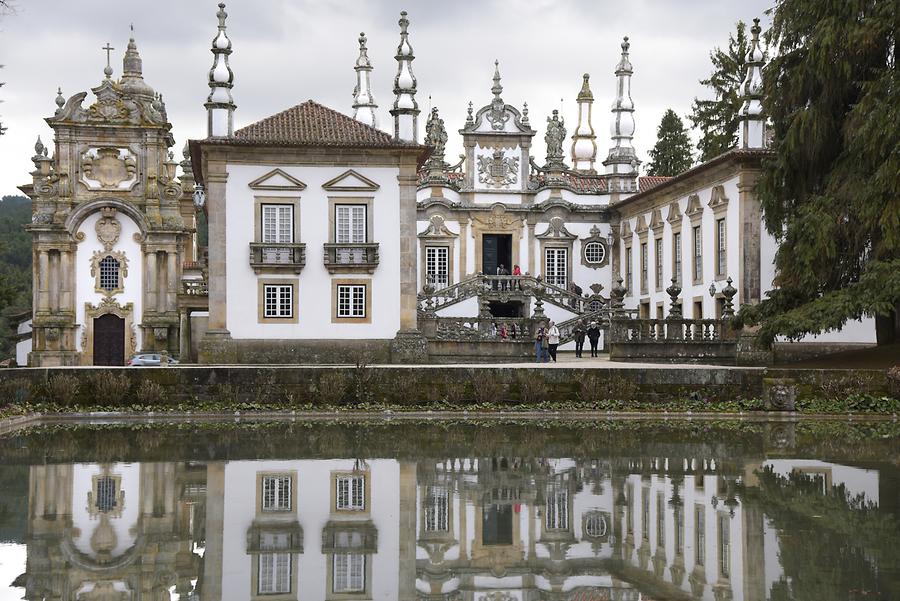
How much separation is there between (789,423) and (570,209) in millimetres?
23671

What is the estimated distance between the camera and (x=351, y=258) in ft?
97.1

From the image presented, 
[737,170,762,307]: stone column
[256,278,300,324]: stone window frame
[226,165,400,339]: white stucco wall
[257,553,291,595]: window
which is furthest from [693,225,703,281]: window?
[257,553,291,595]: window

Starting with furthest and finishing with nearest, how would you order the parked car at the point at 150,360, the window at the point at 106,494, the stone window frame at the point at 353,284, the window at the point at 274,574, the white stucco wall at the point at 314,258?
the parked car at the point at 150,360 → the stone window frame at the point at 353,284 → the white stucco wall at the point at 314,258 → the window at the point at 106,494 → the window at the point at 274,574

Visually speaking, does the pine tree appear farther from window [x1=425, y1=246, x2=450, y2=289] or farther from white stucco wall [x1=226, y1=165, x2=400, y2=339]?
white stucco wall [x1=226, y1=165, x2=400, y2=339]

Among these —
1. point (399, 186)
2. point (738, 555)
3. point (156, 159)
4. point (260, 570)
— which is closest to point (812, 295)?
point (399, 186)

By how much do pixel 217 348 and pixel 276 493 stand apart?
60.6 ft

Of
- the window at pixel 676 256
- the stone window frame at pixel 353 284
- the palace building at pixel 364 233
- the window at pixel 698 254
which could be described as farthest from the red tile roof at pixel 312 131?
the window at pixel 676 256

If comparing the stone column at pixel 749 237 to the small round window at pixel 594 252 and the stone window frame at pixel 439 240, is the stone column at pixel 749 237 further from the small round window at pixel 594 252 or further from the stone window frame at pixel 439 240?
the stone window frame at pixel 439 240

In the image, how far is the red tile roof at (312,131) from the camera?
29125mm

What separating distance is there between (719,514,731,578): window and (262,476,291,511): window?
11.4ft

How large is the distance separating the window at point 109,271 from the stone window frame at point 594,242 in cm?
1639

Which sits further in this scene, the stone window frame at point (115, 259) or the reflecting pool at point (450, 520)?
the stone window frame at point (115, 259)

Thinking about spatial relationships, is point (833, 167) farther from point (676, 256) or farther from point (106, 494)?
point (106, 494)

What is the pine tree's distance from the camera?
181 ft
